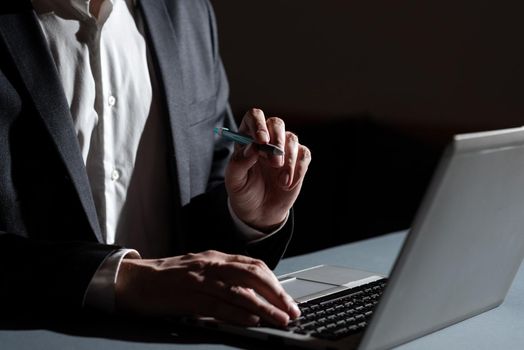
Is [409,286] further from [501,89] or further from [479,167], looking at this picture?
[501,89]

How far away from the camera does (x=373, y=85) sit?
11.1ft

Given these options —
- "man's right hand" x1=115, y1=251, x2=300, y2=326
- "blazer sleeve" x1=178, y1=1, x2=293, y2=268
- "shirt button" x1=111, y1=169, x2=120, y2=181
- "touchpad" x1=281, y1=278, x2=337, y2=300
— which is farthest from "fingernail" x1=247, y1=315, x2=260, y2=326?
"shirt button" x1=111, y1=169, x2=120, y2=181

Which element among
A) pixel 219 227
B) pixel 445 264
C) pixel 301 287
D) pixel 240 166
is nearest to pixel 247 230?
pixel 219 227

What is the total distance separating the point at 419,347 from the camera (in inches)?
37.7

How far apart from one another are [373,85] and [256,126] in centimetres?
219

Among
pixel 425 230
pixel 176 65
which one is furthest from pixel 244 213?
pixel 425 230

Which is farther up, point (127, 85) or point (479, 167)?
point (479, 167)

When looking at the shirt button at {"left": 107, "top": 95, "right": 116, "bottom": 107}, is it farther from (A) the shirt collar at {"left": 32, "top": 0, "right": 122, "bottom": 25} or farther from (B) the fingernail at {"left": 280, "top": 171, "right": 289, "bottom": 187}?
(B) the fingernail at {"left": 280, "top": 171, "right": 289, "bottom": 187}

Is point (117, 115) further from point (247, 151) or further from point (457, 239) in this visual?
point (457, 239)

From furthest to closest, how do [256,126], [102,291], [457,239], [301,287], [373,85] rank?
1. [373,85]
2. [256,126]
3. [301,287]
4. [102,291]
5. [457,239]

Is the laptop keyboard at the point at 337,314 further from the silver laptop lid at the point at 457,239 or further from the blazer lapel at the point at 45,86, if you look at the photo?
the blazer lapel at the point at 45,86

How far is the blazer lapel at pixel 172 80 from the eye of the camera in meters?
1.62

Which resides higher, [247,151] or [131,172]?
[247,151]

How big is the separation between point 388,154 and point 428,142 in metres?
0.20
